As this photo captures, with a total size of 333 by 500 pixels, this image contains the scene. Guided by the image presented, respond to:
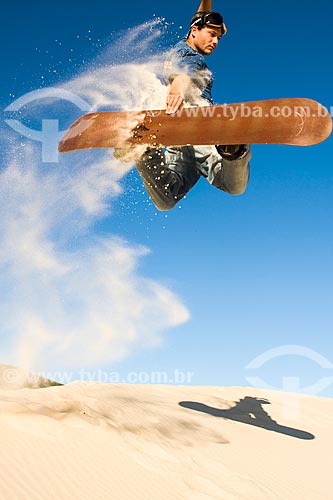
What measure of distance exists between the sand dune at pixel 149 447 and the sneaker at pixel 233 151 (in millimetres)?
3532

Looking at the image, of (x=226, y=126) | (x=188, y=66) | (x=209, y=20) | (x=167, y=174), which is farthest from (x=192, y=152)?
(x=209, y=20)

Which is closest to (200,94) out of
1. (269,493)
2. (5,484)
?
(5,484)

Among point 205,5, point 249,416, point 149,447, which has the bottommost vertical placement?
point 149,447

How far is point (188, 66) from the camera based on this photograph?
4.36 meters

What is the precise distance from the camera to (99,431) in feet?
21.7

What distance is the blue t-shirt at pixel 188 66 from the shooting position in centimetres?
438

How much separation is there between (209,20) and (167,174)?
1.51 metres

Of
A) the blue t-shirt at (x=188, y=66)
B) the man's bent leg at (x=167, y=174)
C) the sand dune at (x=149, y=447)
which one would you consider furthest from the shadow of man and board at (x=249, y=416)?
the blue t-shirt at (x=188, y=66)

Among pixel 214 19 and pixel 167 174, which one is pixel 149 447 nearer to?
pixel 167 174

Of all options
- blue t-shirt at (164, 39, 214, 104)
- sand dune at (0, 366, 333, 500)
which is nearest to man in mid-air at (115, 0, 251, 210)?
blue t-shirt at (164, 39, 214, 104)

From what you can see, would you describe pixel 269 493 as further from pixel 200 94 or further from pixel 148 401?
pixel 200 94

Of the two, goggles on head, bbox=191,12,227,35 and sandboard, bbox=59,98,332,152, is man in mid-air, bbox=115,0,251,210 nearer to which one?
goggles on head, bbox=191,12,227,35

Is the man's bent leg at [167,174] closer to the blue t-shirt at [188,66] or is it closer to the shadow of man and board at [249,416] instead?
the blue t-shirt at [188,66]

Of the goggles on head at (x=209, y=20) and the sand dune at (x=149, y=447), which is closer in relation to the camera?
the goggles on head at (x=209, y=20)
